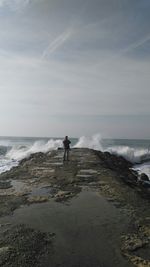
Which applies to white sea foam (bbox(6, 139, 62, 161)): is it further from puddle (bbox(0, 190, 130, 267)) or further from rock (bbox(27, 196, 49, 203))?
puddle (bbox(0, 190, 130, 267))

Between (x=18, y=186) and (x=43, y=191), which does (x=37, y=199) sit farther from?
(x=18, y=186)

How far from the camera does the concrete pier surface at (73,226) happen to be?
5371 millimetres

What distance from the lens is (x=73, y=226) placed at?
695 cm

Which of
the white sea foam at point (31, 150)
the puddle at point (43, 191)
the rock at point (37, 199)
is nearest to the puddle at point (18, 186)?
the puddle at point (43, 191)

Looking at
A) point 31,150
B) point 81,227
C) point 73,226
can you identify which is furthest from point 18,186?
point 31,150

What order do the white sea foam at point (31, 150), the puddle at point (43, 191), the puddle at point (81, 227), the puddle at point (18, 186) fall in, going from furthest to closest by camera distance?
1. the white sea foam at point (31, 150)
2. the puddle at point (18, 186)
3. the puddle at point (43, 191)
4. the puddle at point (81, 227)

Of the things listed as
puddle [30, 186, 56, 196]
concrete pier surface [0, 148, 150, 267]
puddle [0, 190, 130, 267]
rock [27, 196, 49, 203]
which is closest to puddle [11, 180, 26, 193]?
concrete pier surface [0, 148, 150, 267]

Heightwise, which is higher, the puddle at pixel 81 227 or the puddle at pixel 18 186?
the puddle at pixel 18 186

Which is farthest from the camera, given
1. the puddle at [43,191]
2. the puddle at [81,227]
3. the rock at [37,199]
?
the puddle at [43,191]

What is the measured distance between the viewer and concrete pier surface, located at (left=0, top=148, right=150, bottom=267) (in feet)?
17.6

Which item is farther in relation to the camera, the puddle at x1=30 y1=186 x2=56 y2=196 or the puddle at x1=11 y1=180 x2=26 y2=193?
the puddle at x1=11 y1=180 x2=26 y2=193

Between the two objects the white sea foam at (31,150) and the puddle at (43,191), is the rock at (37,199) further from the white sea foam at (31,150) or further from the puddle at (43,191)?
the white sea foam at (31,150)

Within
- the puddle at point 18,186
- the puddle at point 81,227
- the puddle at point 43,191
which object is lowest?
the puddle at point 81,227

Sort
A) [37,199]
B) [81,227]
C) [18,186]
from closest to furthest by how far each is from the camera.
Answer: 1. [81,227]
2. [37,199]
3. [18,186]
